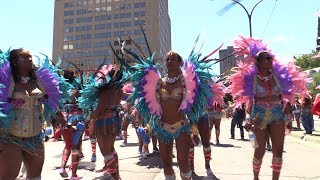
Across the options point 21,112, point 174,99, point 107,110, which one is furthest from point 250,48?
point 21,112

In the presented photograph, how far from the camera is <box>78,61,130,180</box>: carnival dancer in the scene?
573 cm

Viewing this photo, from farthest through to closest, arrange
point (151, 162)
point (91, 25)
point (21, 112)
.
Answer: point (91, 25)
point (151, 162)
point (21, 112)

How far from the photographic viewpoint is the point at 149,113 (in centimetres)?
509

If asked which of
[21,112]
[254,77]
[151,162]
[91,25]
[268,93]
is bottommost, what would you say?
[151,162]

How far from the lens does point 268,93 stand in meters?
5.65

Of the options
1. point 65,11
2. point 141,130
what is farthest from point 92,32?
point 141,130

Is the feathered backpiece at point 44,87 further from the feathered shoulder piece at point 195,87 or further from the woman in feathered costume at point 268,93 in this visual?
the woman in feathered costume at point 268,93

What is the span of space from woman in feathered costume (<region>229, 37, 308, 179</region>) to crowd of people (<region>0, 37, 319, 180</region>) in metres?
0.01

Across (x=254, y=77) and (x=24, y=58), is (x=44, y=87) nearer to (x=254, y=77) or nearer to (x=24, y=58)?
(x=24, y=58)

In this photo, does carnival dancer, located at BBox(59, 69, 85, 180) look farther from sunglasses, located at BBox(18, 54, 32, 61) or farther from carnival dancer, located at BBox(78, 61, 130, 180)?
sunglasses, located at BBox(18, 54, 32, 61)

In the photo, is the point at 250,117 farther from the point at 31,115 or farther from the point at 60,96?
the point at 31,115

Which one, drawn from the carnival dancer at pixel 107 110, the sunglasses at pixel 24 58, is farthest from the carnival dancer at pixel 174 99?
the sunglasses at pixel 24 58

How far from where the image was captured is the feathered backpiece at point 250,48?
5914mm

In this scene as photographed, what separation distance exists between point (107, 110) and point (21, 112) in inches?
67.1
